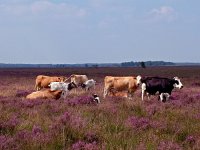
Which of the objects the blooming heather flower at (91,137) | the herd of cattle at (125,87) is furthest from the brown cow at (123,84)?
the blooming heather flower at (91,137)

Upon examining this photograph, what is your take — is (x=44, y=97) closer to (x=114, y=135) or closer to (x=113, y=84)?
(x=113, y=84)

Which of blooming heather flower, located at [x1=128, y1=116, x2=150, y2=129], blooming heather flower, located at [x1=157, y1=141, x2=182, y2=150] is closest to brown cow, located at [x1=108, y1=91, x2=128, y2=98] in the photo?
blooming heather flower, located at [x1=128, y1=116, x2=150, y2=129]

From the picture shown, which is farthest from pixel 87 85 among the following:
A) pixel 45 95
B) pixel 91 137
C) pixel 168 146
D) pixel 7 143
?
pixel 168 146

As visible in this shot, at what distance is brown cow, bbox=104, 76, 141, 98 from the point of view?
2381 centimetres

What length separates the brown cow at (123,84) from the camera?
2381 centimetres

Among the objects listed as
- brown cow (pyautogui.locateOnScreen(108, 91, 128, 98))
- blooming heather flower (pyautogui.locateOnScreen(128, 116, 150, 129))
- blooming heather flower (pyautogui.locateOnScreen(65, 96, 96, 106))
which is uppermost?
blooming heather flower (pyautogui.locateOnScreen(128, 116, 150, 129))

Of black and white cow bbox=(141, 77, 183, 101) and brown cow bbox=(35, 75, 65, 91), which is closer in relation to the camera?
black and white cow bbox=(141, 77, 183, 101)

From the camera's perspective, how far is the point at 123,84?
24469 mm

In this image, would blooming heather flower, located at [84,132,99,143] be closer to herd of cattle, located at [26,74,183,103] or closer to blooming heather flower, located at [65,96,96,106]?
blooming heather flower, located at [65,96,96,106]

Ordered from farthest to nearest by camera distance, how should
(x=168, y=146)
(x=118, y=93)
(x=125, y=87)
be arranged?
(x=125, y=87)
(x=118, y=93)
(x=168, y=146)

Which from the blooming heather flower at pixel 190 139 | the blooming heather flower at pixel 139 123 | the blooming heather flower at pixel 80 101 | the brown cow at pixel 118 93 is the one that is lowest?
the brown cow at pixel 118 93

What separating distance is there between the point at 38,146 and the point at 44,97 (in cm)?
1111

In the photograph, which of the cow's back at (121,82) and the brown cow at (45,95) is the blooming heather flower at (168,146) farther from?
the cow's back at (121,82)

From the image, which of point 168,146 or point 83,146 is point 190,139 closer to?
point 168,146
